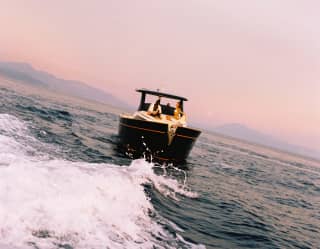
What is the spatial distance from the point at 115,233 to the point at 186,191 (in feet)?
21.5

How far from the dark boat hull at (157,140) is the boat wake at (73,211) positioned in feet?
26.5

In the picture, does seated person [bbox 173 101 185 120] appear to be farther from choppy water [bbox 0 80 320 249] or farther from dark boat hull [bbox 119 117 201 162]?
choppy water [bbox 0 80 320 249]

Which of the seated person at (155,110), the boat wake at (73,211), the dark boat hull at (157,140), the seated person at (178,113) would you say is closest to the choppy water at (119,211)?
the boat wake at (73,211)

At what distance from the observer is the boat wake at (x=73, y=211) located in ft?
15.1

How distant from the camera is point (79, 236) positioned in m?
4.92

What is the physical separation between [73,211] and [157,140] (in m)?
11.4

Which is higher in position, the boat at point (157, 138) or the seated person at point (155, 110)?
the seated person at point (155, 110)

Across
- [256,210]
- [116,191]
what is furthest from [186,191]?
[116,191]

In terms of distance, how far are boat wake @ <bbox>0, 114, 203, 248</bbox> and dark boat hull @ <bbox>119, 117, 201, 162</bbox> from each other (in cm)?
807

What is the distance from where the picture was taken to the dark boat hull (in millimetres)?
16734

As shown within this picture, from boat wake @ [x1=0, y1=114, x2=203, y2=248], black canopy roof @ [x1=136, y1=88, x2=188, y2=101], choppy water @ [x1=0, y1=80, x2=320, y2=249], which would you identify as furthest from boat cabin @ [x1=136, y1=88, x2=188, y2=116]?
boat wake @ [x1=0, y1=114, x2=203, y2=248]

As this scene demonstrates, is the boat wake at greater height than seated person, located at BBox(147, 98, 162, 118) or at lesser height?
lesser

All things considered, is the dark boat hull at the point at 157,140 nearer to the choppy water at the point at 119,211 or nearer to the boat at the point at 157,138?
the boat at the point at 157,138

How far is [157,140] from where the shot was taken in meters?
16.8
